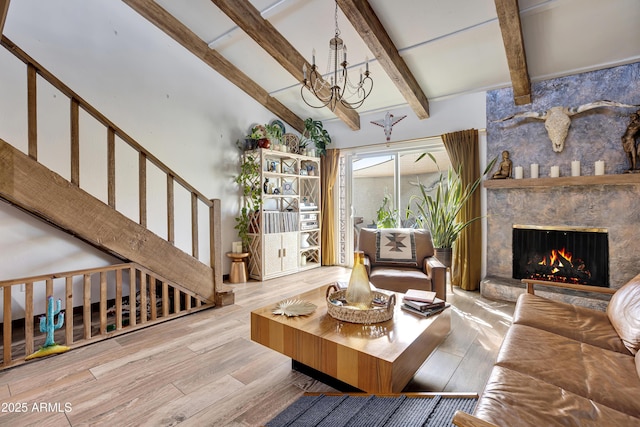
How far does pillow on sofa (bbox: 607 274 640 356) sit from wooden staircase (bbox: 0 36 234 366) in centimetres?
315

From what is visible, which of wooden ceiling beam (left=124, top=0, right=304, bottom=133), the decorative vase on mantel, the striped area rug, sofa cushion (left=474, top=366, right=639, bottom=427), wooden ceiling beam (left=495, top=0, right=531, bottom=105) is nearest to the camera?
sofa cushion (left=474, top=366, right=639, bottom=427)

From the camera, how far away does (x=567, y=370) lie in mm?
1344

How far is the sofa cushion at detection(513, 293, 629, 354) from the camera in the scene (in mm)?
1669

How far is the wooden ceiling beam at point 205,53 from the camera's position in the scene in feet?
11.8

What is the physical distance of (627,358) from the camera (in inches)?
58.2

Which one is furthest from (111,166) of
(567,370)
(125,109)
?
(567,370)

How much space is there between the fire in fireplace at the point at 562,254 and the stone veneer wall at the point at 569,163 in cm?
7

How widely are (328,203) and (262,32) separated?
111 inches

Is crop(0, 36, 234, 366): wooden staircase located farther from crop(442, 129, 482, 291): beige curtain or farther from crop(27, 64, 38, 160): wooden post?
crop(442, 129, 482, 291): beige curtain

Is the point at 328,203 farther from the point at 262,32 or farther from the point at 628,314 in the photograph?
the point at 628,314

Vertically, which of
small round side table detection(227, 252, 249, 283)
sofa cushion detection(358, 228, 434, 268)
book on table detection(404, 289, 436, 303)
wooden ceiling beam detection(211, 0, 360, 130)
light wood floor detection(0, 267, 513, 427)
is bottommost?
light wood floor detection(0, 267, 513, 427)

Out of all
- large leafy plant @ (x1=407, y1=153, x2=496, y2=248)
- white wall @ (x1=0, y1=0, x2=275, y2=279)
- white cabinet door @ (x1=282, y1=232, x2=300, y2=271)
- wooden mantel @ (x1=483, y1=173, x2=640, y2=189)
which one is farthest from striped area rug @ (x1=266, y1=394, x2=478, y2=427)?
white cabinet door @ (x1=282, y1=232, x2=300, y2=271)

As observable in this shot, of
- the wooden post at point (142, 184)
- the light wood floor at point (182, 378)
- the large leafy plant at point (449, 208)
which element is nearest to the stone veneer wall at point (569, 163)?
the large leafy plant at point (449, 208)

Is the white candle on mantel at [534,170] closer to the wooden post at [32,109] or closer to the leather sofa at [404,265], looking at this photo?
the leather sofa at [404,265]
